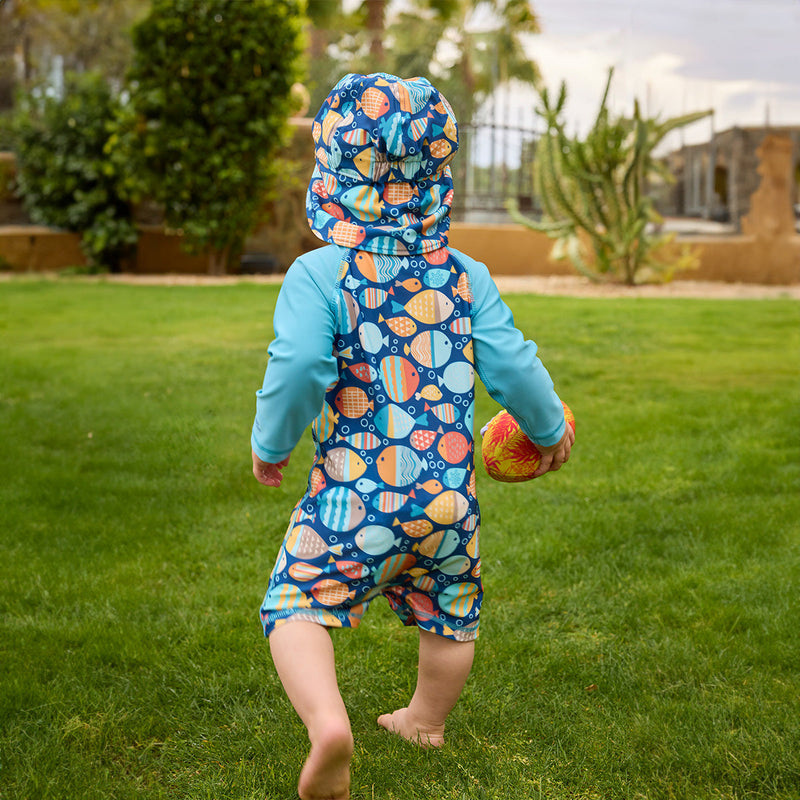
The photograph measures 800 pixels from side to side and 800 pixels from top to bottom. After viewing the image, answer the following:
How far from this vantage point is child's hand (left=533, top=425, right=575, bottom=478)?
84.0 inches

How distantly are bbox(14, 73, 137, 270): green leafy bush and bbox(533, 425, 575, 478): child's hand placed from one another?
11.6 meters

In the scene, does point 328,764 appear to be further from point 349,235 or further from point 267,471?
point 349,235

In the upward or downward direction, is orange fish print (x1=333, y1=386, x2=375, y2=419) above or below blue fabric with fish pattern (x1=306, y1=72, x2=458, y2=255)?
below

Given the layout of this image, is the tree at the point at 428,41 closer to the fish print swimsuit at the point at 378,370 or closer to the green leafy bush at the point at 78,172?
→ the green leafy bush at the point at 78,172

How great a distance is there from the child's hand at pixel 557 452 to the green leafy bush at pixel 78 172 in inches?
458

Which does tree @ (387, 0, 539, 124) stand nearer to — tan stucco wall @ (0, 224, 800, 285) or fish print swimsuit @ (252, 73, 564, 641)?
tan stucco wall @ (0, 224, 800, 285)

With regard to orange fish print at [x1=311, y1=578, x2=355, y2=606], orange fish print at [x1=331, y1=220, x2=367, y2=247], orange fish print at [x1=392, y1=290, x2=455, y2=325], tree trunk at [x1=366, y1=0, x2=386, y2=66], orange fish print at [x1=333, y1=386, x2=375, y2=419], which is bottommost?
orange fish print at [x1=311, y1=578, x2=355, y2=606]

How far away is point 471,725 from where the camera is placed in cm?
242

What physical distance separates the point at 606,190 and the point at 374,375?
423 inches

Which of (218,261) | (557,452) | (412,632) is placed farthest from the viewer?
(218,261)

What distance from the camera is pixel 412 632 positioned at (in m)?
2.98

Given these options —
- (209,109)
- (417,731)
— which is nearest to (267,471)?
(417,731)

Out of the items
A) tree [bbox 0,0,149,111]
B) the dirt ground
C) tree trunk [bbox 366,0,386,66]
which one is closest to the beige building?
the dirt ground

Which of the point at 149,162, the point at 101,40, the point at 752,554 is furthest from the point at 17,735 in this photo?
the point at 101,40
